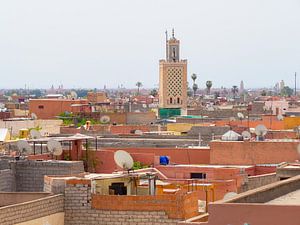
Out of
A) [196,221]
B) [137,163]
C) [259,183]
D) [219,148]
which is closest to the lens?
[196,221]

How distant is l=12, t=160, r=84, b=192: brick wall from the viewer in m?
17.1

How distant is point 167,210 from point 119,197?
579mm

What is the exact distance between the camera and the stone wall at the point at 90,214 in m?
12.9

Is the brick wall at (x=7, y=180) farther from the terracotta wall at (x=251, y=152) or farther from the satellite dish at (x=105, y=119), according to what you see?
the satellite dish at (x=105, y=119)

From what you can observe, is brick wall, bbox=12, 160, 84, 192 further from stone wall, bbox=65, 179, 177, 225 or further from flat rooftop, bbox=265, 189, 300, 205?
flat rooftop, bbox=265, 189, 300, 205

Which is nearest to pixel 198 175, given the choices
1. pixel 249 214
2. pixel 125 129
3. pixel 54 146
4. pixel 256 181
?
pixel 256 181

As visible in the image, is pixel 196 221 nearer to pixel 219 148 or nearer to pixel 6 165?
pixel 6 165

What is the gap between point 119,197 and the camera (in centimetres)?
1311

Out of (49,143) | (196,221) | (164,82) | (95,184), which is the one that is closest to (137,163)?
(49,143)

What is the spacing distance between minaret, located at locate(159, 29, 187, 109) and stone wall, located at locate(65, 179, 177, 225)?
155ft

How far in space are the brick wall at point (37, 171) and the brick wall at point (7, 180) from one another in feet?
0.35

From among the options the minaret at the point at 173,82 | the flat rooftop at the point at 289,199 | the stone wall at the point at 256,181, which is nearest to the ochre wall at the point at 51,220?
the flat rooftop at the point at 289,199

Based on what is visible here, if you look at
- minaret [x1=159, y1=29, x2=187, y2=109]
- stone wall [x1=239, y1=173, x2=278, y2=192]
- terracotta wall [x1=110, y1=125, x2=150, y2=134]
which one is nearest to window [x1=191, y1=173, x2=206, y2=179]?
stone wall [x1=239, y1=173, x2=278, y2=192]

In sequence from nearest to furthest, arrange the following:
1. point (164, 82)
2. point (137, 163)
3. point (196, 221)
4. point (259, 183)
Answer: point (196, 221), point (259, 183), point (137, 163), point (164, 82)
